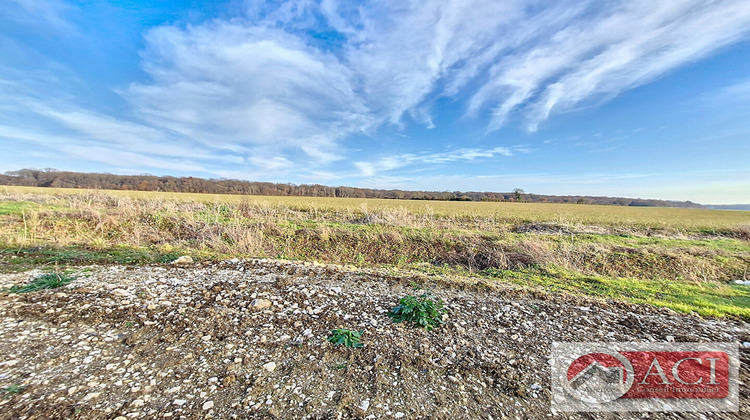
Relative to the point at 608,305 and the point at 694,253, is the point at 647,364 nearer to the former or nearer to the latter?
the point at 608,305

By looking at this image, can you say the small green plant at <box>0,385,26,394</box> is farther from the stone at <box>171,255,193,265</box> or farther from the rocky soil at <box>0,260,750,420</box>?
the stone at <box>171,255,193,265</box>

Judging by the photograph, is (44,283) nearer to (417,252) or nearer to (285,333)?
(285,333)

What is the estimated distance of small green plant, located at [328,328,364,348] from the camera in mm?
3580

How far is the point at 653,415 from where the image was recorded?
268 centimetres

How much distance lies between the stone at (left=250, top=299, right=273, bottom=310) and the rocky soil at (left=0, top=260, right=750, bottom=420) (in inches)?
1.0

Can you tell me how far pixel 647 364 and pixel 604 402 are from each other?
1.26 m

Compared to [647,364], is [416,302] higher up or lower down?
higher up

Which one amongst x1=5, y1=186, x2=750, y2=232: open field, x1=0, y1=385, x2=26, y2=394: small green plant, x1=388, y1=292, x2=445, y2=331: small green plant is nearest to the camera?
x1=0, y1=385, x2=26, y2=394: small green plant

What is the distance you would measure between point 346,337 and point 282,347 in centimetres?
83

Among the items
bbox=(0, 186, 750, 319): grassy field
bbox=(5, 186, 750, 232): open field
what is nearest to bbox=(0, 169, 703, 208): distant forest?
bbox=(5, 186, 750, 232): open field

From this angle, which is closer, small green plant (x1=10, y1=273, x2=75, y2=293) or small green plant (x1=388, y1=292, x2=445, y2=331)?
small green plant (x1=388, y1=292, x2=445, y2=331)

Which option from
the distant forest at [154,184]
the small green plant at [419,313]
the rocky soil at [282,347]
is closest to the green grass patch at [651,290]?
the rocky soil at [282,347]

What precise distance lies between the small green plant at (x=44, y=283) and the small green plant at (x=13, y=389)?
3366 millimetres

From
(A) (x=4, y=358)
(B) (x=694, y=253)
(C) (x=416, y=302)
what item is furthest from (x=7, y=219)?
(B) (x=694, y=253)
